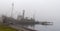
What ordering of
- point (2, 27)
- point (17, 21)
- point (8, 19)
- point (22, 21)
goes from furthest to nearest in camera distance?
point (22, 21), point (17, 21), point (8, 19), point (2, 27)

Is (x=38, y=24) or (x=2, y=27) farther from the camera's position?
(x=38, y=24)

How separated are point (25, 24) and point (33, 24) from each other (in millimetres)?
1877

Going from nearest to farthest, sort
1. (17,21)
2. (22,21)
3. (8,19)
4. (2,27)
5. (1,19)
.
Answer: (2,27) → (1,19) → (8,19) → (17,21) → (22,21)

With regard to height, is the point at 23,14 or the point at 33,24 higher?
the point at 23,14

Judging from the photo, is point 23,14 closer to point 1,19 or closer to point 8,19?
point 8,19

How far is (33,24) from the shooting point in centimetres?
1984

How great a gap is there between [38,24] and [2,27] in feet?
29.7

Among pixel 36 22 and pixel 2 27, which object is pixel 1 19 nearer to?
pixel 2 27

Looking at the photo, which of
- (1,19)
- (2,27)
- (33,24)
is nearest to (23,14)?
(33,24)

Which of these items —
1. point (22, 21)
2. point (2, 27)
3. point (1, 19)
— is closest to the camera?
point (2, 27)

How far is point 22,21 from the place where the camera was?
18.1m

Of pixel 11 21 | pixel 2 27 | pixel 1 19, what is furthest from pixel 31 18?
pixel 2 27

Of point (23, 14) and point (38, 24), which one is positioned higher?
point (23, 14)

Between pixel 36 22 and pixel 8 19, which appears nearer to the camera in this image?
pixel 8 19
